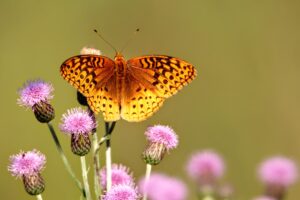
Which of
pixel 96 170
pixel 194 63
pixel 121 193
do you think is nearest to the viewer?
pixel 121 193

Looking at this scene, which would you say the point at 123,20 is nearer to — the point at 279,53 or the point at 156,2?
the point at 156,2

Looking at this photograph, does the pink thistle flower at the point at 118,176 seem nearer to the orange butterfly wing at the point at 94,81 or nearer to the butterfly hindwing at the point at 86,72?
the orange butterfly wing at the point at 94,81

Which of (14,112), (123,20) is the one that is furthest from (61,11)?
(14,112)

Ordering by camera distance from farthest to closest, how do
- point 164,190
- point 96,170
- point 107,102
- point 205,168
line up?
1. point 205,168
2. point 164,190
3. point 107,102
4. point 96,170

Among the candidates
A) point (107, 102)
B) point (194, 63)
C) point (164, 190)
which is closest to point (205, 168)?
point (164, 190)

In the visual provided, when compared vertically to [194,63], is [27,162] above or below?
below

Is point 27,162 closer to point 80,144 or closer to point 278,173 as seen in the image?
point 80,144
